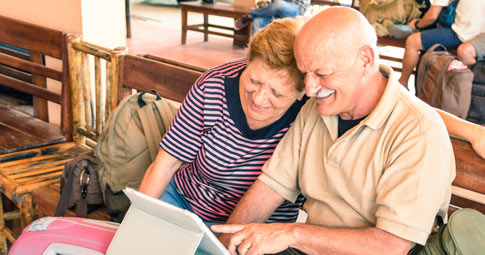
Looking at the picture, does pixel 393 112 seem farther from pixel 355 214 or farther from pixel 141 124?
pixel 141 124

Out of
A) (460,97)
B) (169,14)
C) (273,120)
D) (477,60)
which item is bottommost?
(169,14)

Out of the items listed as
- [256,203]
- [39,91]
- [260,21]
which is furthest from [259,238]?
[260,21]

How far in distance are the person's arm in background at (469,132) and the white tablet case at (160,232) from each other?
0.78 m

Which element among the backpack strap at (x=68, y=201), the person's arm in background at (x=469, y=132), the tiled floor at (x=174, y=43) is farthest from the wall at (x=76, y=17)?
the tiled floor at (x=174, y=43)

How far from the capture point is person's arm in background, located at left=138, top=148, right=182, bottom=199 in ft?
6.07

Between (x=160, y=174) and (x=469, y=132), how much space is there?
3.43ft

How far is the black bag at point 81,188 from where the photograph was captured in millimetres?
2143

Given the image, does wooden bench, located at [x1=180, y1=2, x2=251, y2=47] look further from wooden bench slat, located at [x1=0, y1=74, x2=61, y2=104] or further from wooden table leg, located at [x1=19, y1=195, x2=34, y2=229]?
wooden table leg, located at [x1=19, y1=195, x2=34, y2=229]

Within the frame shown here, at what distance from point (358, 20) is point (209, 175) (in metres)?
0.79

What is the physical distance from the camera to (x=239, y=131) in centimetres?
174

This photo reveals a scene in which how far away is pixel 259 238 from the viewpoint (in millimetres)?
1453

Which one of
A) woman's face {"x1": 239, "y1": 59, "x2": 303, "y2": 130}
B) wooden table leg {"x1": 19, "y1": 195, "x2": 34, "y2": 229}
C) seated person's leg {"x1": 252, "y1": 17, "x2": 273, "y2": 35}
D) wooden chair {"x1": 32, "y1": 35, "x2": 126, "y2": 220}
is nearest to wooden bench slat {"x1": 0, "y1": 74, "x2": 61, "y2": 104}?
wooden chair {"x1": 32, "y1": 35, "x2": 126, "y2": 220}

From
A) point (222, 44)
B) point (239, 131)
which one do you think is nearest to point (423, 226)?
point (239, 131)

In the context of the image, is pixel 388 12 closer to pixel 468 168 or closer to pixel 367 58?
pixel 468 168
